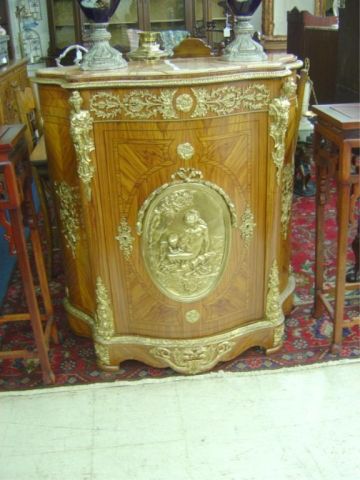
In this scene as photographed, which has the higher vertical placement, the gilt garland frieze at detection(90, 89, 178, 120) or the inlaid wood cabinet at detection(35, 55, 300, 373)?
the gilt garland frieze at detection(90, 89, 178, 120)

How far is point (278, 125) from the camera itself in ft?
5.67

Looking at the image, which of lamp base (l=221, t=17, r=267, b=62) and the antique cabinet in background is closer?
lamp base (l=221, t=17, r=267, b=62)

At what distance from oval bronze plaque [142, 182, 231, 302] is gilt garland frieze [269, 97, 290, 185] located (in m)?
0.23

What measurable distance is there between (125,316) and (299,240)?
1440 millimetres

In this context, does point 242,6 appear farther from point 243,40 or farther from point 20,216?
point 20,216

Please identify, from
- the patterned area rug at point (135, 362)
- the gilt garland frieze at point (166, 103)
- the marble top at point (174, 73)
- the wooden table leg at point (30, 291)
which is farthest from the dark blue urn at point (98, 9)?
the patterned area rug at point (135, 362)

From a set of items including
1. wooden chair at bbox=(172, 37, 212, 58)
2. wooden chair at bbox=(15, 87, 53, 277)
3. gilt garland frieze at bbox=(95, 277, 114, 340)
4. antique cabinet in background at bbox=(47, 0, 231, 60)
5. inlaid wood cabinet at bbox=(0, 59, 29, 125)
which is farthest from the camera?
antique cabinet in background at bbox=(47, 0, 231, 60)

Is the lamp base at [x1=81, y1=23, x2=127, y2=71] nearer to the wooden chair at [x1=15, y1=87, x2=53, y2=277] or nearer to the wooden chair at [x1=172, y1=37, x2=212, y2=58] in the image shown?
the wooden chair at [x1=15, y1=87, x2=53, y2=277]

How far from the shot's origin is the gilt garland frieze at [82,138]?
1.63 m

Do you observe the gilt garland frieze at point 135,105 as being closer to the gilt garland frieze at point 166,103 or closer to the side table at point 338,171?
the gilt garland frieze at point 166,103

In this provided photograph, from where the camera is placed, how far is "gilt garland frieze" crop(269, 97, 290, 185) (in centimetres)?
170

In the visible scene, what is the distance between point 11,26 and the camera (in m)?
5.98

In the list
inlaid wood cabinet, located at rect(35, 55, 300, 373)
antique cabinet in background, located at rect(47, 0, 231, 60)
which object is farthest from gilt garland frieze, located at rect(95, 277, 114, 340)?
antique cabinet in background, located at rect(47, 0, 231, 60)

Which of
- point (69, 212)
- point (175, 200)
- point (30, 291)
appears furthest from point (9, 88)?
point (175, 200)
